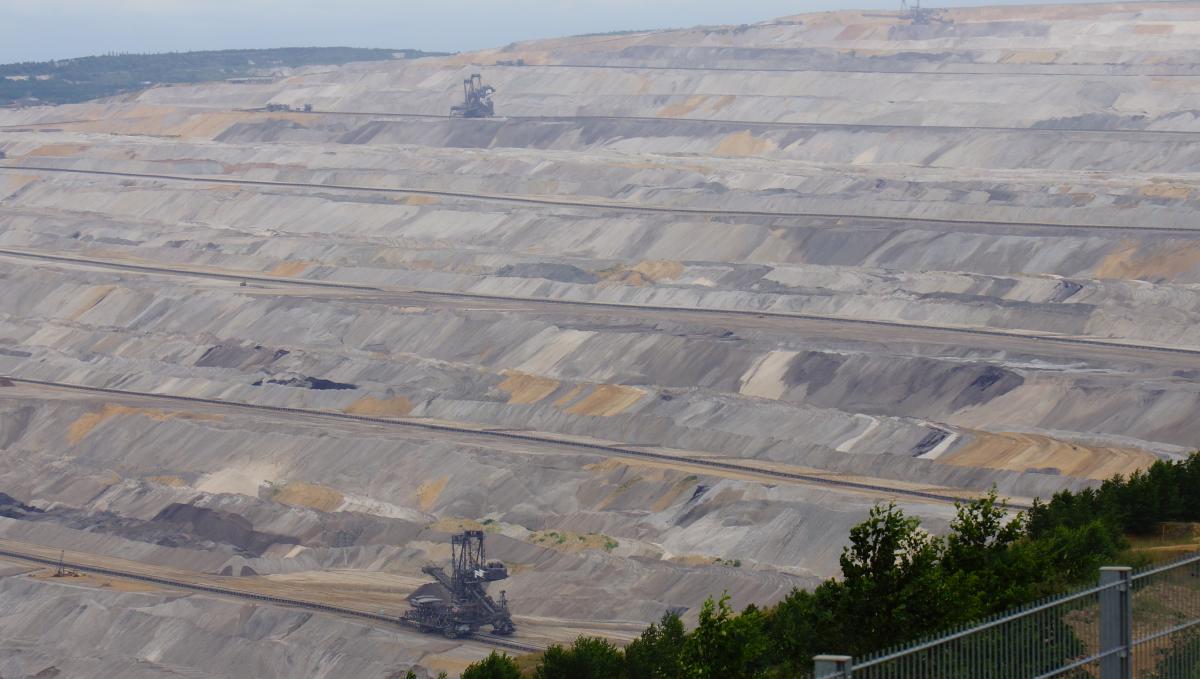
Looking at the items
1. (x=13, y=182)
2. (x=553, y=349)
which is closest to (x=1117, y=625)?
(x=553, y=349)

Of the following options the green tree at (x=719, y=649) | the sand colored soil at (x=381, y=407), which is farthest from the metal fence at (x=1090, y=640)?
the sand colored soil at (x=381, y=407)

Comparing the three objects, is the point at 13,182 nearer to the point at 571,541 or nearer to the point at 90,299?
the point at 90,299

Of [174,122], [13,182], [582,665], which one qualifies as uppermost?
[174,122]

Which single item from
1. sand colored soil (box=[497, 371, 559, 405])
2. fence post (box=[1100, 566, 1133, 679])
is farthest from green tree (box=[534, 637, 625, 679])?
sand colored soil (box=[497, 371, 559, 405])

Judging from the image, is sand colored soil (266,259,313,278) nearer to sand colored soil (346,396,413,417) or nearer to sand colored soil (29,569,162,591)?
sand colored soil (346,396,413,417)

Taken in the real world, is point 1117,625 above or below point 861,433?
below

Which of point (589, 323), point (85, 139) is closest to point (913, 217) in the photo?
point (589, 323)
